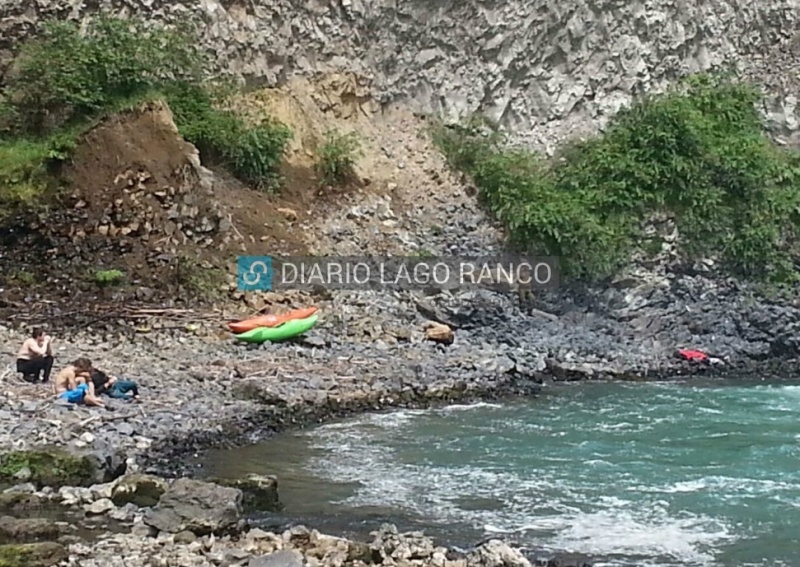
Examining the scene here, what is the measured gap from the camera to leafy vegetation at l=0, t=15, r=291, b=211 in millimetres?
16969

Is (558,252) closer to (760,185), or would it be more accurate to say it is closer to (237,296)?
(760,185)

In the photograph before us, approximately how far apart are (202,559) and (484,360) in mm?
8792

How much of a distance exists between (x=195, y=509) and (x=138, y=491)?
85 cm

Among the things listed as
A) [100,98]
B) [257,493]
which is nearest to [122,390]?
[257,493]

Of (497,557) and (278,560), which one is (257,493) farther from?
(497,557)

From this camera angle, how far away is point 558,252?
1984 cm

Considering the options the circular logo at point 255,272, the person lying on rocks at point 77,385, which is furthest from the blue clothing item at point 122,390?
the circular logo at point 255,272

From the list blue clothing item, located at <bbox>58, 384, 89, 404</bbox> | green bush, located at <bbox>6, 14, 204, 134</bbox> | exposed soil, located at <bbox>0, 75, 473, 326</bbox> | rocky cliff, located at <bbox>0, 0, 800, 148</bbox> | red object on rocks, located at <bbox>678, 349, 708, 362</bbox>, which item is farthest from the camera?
rocky cliff, located at <bbox>0, 0, 800, 148</bbox>

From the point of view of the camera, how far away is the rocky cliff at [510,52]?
2144 centimetres

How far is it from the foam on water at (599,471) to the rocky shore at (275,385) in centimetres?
87

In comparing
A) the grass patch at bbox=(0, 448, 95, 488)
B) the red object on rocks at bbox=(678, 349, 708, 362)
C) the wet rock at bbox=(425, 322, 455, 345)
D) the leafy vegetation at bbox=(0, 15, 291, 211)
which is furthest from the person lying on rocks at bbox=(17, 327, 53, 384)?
the red object on rocks at bbox=(678, 349, 708, 362)

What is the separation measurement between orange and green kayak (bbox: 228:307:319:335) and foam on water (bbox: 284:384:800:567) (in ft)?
9.75

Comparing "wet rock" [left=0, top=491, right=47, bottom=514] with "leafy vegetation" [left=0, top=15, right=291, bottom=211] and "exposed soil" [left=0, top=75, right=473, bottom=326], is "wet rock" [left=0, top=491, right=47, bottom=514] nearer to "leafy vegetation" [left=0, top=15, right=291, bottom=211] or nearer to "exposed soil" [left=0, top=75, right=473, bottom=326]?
"exposed soil" [left=0, top=75, right=473, bottom=326]

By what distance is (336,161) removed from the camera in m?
19.6
